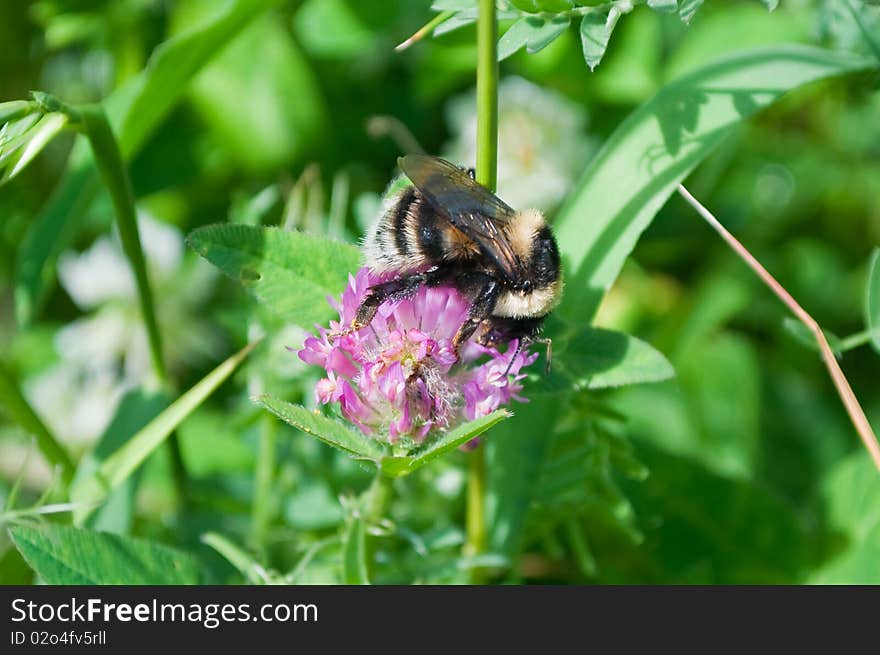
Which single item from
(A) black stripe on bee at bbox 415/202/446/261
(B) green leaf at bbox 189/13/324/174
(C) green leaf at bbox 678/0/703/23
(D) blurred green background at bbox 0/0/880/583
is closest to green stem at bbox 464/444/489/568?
(D) blurred green background at bbox 0/0/880/583

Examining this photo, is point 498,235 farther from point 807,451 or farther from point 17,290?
point 807,451

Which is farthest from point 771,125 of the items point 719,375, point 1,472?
point 1,472

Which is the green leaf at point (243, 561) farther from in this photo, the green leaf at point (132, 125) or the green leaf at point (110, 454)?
the green leaf at point (132, 125)

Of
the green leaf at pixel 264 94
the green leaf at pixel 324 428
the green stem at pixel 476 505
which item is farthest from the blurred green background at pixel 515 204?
the green leaf at pixel 324 428

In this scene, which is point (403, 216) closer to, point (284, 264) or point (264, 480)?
point (284, 264)

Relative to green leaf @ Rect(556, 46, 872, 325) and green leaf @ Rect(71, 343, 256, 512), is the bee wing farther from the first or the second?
green leaf @ Rect(71, 343, 256, 512)

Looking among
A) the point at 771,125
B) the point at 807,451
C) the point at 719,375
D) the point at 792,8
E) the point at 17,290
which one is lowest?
the point at 807,451
